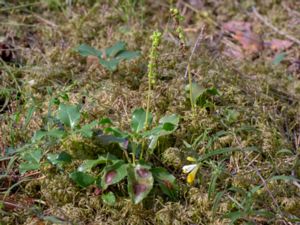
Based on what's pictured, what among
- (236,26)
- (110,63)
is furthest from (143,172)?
(236,26)

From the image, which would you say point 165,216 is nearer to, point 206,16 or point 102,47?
point 102,47

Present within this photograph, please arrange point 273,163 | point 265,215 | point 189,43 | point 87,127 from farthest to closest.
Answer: point 189,43
point 273,163
point 87,127
point 265,215

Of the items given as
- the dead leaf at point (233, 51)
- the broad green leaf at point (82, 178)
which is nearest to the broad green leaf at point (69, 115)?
the broad green leaf at point (82, 178)

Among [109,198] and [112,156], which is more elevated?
[112,156]

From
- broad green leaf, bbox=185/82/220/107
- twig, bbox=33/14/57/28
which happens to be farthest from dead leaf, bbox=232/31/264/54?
twig, bbox=33/14/57/28

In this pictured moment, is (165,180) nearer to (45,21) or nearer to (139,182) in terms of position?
(139,182)

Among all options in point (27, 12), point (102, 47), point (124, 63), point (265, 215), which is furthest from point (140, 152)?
point (27, 12)
